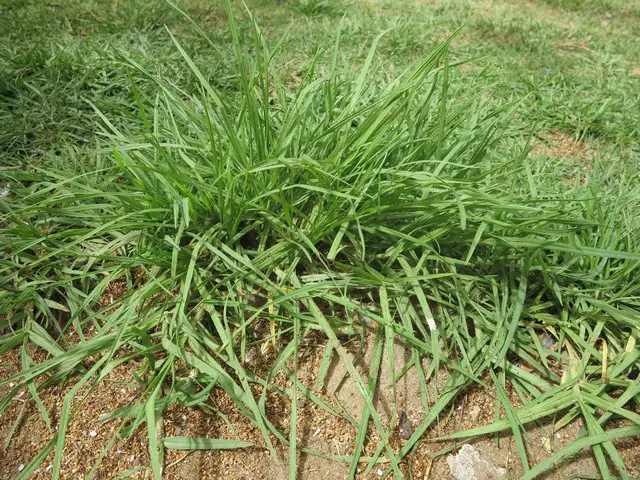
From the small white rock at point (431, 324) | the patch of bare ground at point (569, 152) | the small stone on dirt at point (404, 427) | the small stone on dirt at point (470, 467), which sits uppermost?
the small white rock at point (431, 324)

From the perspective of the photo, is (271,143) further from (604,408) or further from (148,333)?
(604,408)

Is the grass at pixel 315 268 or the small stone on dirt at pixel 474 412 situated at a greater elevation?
the grass at pixel 315 268

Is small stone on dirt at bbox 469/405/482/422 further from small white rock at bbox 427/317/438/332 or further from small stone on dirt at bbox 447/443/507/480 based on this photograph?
small white rock at bbox 427/317/438/332

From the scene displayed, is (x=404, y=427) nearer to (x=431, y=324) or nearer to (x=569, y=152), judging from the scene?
(x=431, y=324)

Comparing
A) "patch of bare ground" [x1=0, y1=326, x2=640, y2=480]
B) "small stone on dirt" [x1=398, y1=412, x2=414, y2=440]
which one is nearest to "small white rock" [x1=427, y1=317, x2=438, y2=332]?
"patch of bare ground" [x1=0, y1=326, x2=640, y2=480]

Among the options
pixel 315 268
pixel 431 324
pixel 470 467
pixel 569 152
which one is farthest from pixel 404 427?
pixel 569 152

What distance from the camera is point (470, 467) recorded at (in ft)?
4.79

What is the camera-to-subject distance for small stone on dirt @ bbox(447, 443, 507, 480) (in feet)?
4.75

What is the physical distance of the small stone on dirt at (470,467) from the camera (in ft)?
4.75

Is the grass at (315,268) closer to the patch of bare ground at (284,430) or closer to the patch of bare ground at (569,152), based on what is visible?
the patch of bare ground at (284,430)

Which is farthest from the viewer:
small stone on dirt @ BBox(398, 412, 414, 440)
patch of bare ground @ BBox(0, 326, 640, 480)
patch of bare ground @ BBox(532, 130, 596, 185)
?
patch of bare ground @ BBox(532, 130, 596, 185)

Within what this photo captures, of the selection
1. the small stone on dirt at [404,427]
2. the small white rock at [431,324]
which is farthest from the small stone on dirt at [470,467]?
the small white rock at [431,324]

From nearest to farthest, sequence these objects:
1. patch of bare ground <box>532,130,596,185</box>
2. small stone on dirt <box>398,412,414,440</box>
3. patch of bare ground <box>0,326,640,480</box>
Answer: patch of bare ground <box>0,326,640,480</box> → small stone on dirt <box>398,412,414,440</box> → patch of bare ground <box>532,130,596,185</box>

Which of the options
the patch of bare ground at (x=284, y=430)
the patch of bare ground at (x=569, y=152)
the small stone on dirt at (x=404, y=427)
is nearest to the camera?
the patch of bare ground at (x=284, y=430)
